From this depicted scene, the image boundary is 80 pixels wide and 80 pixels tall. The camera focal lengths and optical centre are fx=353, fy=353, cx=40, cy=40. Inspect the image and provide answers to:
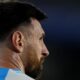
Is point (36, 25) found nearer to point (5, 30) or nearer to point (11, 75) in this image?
point (5, 30)

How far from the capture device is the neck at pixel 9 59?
3.95 feet

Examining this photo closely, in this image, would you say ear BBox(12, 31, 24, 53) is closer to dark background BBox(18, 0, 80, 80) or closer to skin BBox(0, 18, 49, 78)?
skin BBox(0, 18, 49, 78)

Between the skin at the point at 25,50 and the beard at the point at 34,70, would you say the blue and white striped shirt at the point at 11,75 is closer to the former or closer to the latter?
the skin at the point at 25,50

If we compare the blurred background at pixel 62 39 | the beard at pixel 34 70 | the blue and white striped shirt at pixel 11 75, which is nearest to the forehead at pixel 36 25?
the beard at pixel 34 70

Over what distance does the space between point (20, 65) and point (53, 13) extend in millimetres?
1590

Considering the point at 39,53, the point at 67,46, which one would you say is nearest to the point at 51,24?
the point at 67,46

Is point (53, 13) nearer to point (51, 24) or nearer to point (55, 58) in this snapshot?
point (51, 24)

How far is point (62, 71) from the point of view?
2.86m

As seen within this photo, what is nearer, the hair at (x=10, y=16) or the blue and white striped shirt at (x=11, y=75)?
the blue and white striped shirt at (x=11, y=75)

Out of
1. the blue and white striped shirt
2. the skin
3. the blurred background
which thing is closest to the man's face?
the skin

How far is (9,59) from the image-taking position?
1.22m

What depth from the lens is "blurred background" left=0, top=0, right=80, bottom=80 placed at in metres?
2.82

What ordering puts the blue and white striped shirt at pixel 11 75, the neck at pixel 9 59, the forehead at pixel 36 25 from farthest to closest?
the forehead at pixel 36 25, the neck at pixel 9 59, the blue and white striped shirt at pixel 11 75

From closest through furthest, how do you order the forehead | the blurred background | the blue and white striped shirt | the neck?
the blue and white striped shirt → the neck → the forehead → the blurred background
